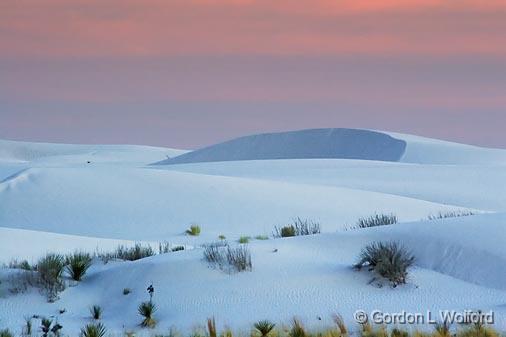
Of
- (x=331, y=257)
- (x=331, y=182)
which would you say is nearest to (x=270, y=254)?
(x=331, y=257)

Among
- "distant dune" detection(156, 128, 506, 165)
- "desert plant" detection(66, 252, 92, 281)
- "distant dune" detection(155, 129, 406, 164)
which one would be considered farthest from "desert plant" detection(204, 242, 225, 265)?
"distant dune" detection(155, 129, 406, 164)

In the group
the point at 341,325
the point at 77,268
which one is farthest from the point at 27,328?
the point at 341,325

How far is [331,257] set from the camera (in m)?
16.2

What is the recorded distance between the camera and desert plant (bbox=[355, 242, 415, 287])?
48.0 feet

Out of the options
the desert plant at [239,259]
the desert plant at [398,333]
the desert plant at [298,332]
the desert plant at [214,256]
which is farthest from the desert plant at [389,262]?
the desert plant at [298,332]

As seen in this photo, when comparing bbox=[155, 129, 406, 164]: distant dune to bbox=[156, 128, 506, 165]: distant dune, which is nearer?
bbox=[156, 128, 506, 165]: distant dune

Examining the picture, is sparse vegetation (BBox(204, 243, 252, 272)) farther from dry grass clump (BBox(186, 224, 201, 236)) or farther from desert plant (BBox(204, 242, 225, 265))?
dry grass clump (BBox(186, 224, 201, 236))

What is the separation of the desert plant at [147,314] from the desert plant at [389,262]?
3031mm

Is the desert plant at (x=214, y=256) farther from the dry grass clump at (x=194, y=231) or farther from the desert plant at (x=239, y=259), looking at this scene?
the dry grass clump at (x=194, y=231)

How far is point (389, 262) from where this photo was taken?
14.7m

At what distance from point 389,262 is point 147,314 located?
130 inches

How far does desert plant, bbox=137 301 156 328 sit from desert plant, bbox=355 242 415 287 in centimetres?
303

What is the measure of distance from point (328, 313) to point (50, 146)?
390 feet

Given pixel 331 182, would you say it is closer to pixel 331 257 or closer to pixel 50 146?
pixel 331 257
